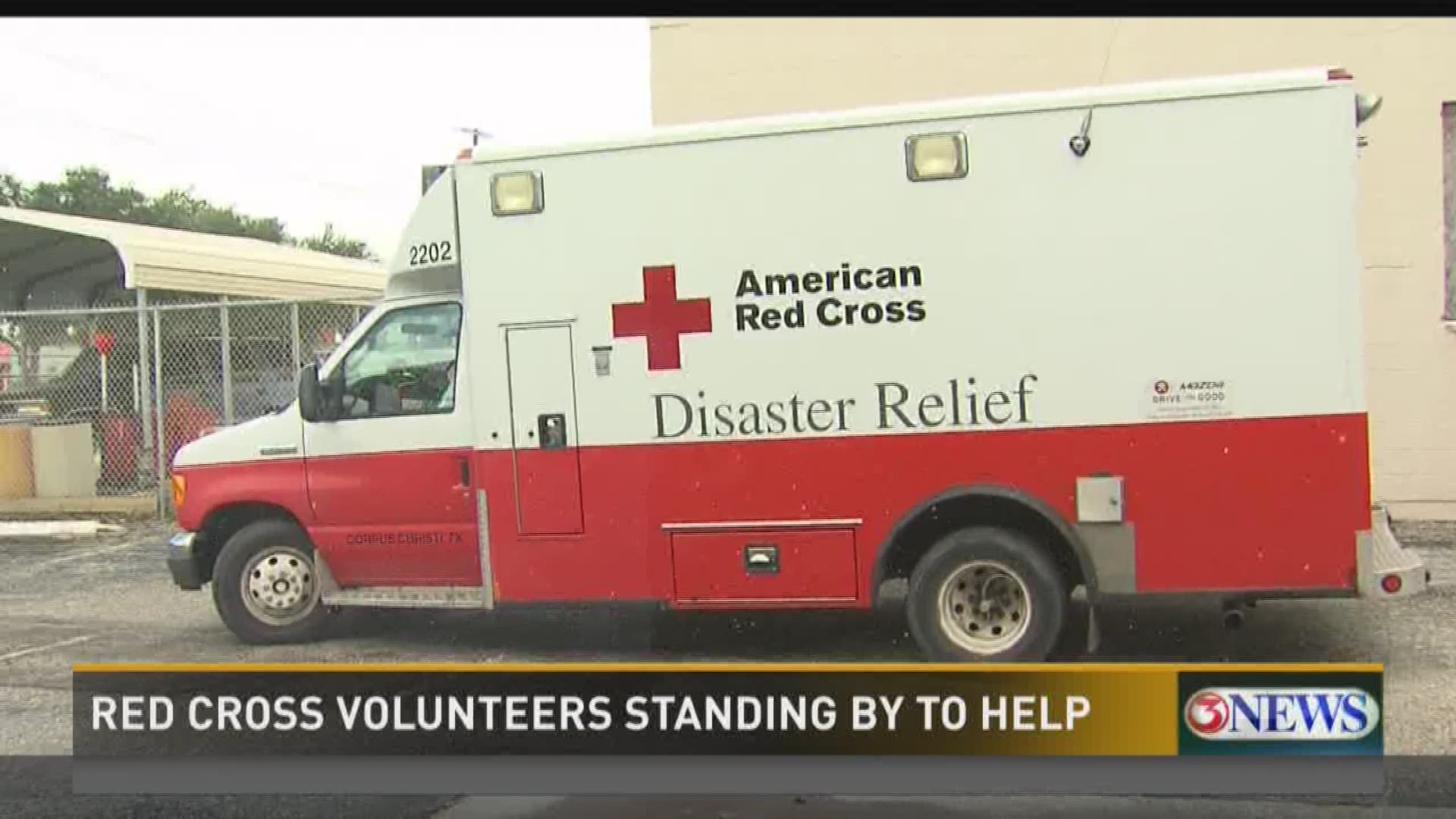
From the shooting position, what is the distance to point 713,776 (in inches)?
125

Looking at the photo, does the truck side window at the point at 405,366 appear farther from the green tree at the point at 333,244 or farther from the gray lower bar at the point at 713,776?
the green tree at the point at 333,244

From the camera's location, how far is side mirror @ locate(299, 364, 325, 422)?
18.7ft

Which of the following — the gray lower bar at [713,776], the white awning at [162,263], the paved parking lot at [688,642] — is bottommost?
the paved parking lot at [688,642]

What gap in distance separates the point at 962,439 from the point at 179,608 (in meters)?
4.64

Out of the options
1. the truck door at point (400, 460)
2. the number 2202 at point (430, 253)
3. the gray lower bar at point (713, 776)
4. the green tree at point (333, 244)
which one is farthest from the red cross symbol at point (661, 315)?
the green tree at point (333, 244)

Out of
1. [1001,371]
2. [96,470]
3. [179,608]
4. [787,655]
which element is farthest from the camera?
[96,470]

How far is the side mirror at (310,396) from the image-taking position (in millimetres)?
5703

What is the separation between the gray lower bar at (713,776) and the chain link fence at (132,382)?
320 inches

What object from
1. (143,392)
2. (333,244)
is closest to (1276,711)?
(143,392)

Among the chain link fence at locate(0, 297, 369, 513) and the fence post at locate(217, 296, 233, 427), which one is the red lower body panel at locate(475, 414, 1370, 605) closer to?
the fence post at locate(217, 296, 233, 427)

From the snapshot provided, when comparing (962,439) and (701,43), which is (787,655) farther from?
(701,43)

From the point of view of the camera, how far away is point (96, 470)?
11906mm

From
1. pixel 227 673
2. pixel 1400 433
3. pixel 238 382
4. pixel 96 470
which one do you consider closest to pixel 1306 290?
pixel 227 673

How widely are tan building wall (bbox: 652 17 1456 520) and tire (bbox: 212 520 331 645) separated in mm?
5775
